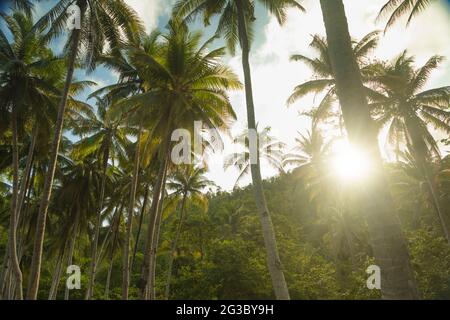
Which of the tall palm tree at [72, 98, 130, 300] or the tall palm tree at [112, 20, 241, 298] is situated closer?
the tall palm tree at [112, 20, 241, 298]

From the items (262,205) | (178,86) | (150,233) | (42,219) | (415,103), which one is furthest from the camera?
(415,103)

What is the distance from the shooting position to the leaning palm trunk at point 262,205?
8094mm

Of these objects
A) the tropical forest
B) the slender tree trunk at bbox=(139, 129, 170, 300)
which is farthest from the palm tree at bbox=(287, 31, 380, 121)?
the slender tree trunk at bbox=(139, 129, 170, 300)

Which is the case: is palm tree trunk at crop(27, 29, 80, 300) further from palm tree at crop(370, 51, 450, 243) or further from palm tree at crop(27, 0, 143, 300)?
palm tree at crop(370, 51, 450, 243)

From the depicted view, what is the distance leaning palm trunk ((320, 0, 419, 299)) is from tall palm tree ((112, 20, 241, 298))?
29.5 feet

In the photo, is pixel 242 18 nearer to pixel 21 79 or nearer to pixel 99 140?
pixel 21 79

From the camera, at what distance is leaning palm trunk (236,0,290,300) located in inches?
319

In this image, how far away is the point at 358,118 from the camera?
3721 millimetres

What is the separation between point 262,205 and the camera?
892 cm

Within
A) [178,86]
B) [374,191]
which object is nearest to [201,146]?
[178,86]

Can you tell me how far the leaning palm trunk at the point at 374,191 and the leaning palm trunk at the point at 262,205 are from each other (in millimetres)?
4940

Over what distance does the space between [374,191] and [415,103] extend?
693 inches

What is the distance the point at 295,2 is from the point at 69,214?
18224 millimetres

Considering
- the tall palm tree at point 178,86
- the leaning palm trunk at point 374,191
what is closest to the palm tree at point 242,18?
the tall palm tree at point 178,86
